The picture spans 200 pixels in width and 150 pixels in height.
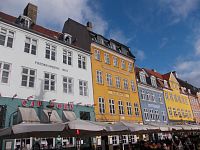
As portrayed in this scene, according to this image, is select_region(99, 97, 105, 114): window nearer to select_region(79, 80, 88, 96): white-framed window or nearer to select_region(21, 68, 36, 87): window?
select_region(79, 80, 88, 96): white-framed window

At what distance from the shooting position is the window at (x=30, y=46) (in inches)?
758

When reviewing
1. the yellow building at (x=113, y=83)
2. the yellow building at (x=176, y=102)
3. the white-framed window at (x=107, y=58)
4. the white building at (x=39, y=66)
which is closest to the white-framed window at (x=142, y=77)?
the yellow building at (x=113, y=83)

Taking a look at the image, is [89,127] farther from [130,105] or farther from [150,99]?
[150,99]

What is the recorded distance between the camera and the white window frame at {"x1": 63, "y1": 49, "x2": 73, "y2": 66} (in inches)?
879

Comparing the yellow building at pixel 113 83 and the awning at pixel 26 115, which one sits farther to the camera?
the yellow building at pixel 113 83

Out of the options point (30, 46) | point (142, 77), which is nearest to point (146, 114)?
point (142, 77)

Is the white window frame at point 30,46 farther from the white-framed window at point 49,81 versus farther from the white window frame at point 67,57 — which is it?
the white window frame at point 67,57

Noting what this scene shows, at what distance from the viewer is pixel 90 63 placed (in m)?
25.0

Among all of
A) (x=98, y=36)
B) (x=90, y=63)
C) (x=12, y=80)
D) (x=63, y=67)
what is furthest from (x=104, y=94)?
(x=12, y=80)

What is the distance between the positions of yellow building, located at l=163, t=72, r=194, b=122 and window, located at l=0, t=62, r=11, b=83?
30.7m

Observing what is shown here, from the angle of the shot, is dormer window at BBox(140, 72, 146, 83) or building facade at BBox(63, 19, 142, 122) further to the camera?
dormer window at BBox(140, 72, 146, 83)

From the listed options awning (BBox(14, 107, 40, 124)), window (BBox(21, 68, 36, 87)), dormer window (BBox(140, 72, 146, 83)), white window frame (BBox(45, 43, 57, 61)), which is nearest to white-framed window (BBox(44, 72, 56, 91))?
window (BBox(21, 68, 36, 87))

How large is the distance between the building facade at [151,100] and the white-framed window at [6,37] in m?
20.8

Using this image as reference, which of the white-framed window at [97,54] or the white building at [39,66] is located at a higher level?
the white-framed window at [97,54]
